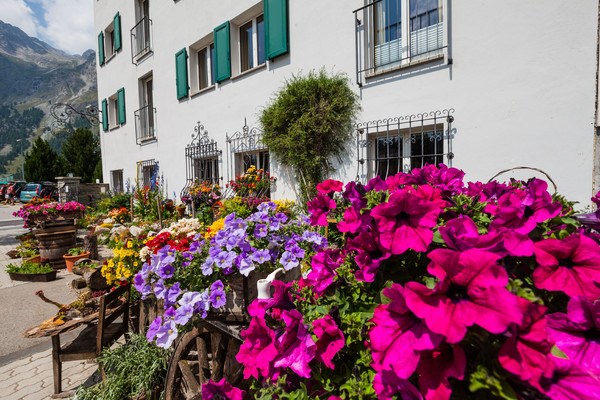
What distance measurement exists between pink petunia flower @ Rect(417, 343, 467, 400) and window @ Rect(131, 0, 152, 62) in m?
11.8

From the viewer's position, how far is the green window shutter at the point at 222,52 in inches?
276

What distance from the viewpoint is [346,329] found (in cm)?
87

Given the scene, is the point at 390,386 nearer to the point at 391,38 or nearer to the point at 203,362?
the point at 203,362

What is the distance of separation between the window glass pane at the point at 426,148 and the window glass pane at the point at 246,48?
4.44m

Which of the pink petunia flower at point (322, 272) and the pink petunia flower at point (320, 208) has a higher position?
the pink petunia flower at point (320, 208)

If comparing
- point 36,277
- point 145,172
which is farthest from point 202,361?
point 145,172

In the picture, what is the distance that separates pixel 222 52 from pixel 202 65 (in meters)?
1.59

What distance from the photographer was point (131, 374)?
2186mm

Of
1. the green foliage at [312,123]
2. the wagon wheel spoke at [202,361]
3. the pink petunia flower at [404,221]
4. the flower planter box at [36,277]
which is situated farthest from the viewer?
the flower planter box at [36,277]

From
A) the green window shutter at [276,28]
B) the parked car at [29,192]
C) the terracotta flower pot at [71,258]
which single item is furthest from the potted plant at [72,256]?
the parked car at [29,192]

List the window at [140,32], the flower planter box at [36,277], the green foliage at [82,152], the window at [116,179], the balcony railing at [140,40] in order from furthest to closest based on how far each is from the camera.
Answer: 1. the green foliage at [82,152]
2. the window at [116,179]
3. the window at [140,32]
4. the balcony railing at [140,40]
5. the flower planter box at [36,277]

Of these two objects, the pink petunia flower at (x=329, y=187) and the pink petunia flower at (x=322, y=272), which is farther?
the pink petunia flower at (x=329, y=187)

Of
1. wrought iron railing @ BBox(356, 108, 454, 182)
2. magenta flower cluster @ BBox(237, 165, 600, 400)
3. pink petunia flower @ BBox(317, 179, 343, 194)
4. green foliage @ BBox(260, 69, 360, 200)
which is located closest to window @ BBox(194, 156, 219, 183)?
green foliage @ BBox(260, 69, 360, 200)

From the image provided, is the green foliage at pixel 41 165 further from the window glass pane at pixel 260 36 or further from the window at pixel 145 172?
the window glass pane at pixel 260 36
